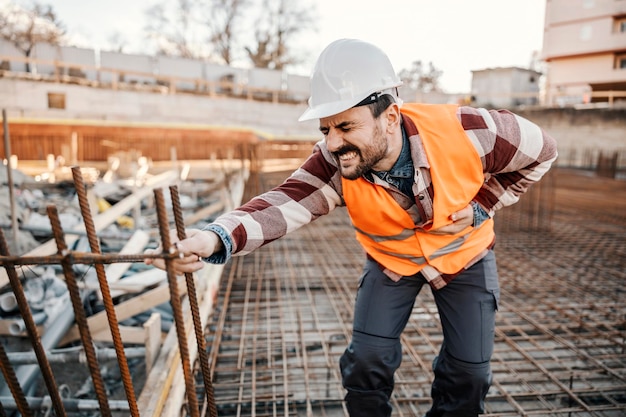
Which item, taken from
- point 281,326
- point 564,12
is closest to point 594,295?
point 281,326

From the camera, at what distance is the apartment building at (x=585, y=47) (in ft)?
103

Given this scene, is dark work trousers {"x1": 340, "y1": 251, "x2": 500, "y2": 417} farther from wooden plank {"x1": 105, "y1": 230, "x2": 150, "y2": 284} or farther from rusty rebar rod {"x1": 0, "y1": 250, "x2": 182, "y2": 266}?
wooden plank {"x1": 105, "y1": 230, "x2": 150, "y2": 284}

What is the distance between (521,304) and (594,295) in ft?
2.72

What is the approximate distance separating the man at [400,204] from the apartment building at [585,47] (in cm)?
3220

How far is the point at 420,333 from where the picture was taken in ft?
11.1

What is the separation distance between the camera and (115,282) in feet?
12.3

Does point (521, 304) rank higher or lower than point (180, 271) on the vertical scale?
lower

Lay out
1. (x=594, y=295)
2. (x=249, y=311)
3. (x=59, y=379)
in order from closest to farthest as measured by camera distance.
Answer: (x=59, y=379), (x=249, y=311), (x=594, y=295)

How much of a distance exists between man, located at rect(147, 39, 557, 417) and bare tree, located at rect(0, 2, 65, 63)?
2731 cm

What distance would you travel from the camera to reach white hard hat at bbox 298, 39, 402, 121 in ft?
5.68

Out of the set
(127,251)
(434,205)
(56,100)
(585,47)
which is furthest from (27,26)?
(585,47)

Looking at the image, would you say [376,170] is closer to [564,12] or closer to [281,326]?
[281,326]

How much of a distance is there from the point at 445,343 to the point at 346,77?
122cm

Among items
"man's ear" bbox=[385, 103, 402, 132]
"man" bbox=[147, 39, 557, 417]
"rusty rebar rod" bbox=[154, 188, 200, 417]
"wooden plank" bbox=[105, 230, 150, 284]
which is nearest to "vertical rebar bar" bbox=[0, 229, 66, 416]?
"rusty rebar rod" bbox=[154, 188, 200, 417]
